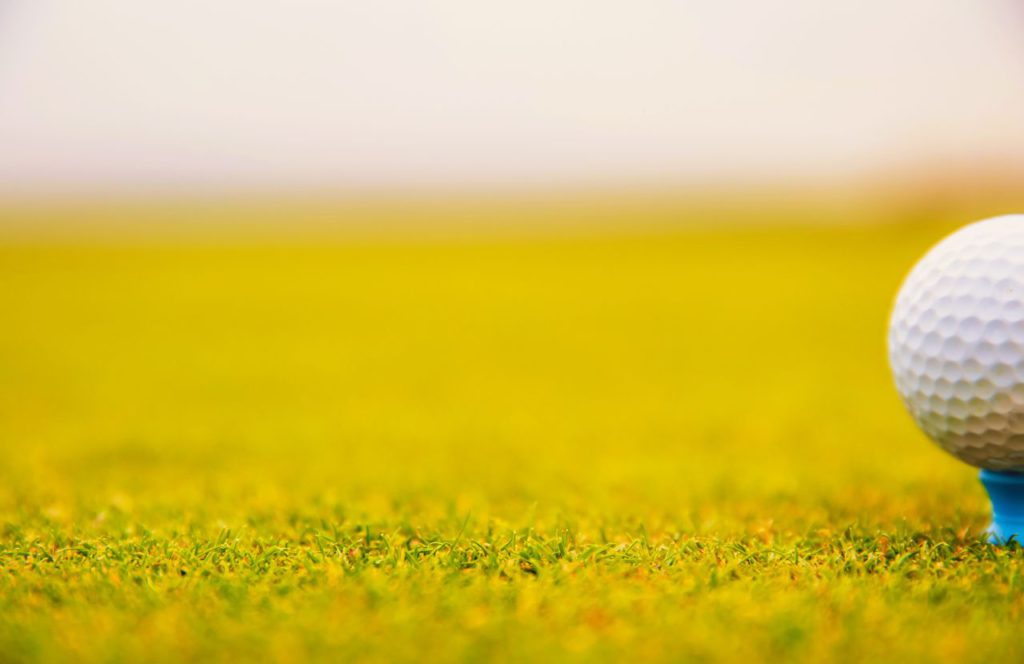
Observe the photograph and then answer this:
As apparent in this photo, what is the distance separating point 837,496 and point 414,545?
1.98 metres

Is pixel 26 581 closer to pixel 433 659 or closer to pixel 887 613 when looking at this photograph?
pixel 433 659

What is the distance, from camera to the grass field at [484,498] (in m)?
2.16

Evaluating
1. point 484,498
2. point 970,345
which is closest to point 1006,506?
point 970,345

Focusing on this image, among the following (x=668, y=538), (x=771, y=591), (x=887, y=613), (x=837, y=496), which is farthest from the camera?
(x=837, y=496)

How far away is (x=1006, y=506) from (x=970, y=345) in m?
0.55

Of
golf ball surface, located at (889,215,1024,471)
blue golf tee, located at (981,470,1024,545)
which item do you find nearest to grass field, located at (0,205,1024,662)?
blue golf tee, located at (981,470,1024,545)

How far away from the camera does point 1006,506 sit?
2875mm

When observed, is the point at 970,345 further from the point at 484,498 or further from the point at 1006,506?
the point at 484,498

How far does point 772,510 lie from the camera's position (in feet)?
11.5

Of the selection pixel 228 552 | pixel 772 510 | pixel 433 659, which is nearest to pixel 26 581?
pixel 228 552

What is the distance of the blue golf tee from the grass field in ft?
0.48

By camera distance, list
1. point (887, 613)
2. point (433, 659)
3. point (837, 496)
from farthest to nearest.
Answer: point (837, 496)
point (887, 613)
point (433, 659)

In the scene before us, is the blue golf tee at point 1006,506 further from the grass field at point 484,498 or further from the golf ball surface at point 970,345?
the grass field at point 484,498

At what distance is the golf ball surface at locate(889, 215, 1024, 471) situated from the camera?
2820mm
